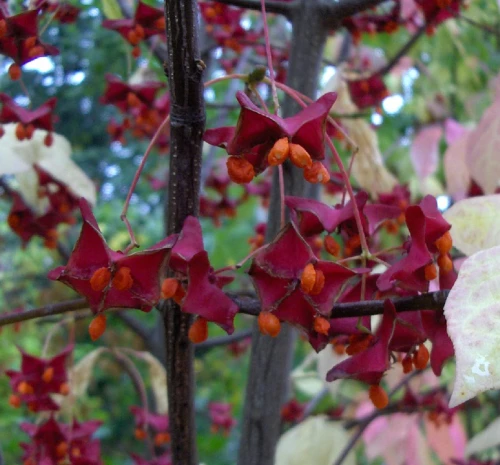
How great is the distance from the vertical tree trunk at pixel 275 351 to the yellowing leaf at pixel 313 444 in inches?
8.4

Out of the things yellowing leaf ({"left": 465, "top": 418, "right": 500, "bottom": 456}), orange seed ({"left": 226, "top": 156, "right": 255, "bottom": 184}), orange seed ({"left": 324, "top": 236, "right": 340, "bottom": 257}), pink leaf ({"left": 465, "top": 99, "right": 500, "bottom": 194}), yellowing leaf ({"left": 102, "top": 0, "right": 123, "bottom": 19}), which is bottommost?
yellowing leaf ({"left": 465, "top": 418, "right": 500, "bottom": 456})

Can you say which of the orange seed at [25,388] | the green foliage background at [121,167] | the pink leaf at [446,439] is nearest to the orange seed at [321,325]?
the orange seed at [25,388]

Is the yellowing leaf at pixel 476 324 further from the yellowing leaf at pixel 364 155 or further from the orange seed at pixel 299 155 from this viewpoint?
the yellowing leaf at pixel 364 155

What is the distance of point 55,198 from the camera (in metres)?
0.96

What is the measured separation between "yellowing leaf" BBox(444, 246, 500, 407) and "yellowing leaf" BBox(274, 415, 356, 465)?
0.62m

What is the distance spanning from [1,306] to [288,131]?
260cm

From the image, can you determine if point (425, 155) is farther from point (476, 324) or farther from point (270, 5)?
point (476, 324)

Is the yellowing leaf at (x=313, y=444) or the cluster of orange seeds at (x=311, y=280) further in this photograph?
the yellowing leaf at (x=313, y=444)

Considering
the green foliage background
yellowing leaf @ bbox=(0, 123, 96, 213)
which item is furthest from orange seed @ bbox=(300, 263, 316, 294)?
the green foliage background

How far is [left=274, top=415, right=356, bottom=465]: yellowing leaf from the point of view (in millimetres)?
919

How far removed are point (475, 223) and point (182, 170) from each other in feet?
0.83

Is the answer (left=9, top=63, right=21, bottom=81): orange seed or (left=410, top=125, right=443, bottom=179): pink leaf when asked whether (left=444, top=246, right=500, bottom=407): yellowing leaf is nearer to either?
(left=9, top=63, right=21, bottom=81): orange seed

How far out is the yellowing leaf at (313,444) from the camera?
919 mm

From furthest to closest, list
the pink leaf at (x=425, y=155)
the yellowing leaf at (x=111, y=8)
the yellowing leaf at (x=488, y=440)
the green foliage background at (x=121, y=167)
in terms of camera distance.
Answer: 1. the green foliage background at (x=121, y=167)
2. the pink leaf at (x=425, y=155)
3. the yellowing leaf at (x=488, y=440)
4. the yellowing leaf at (x=111, y=8)
